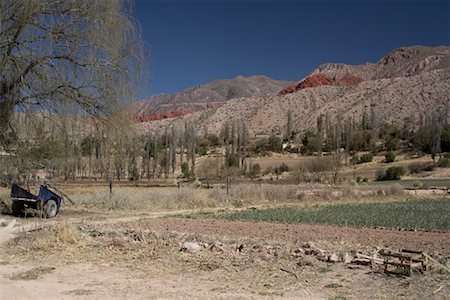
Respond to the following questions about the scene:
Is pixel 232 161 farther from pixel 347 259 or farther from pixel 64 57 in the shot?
pixel 347 259

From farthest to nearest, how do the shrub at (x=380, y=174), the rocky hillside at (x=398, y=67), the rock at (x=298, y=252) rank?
the rocky hillside at (x=398, y=67), the shrub at (x=380, y=174), the rock at (x=298, y=252)

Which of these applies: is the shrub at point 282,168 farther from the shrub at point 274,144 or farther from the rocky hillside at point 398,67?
the rocky hillside at point 398,67

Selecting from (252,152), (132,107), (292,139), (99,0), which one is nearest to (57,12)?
(99,0)

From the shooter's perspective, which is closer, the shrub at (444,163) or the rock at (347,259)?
the rock at (347,259)

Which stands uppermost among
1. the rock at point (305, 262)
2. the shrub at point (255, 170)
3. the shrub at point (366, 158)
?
the shrub at point (366, 158)

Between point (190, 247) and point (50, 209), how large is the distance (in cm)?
1127

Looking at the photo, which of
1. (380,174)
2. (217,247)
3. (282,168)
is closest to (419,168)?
(380,174)

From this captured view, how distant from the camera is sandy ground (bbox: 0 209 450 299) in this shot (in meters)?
8.55

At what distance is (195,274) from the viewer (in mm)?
Result: 10094

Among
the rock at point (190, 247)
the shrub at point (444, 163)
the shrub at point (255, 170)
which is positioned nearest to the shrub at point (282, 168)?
the shrub at point (255, 170)

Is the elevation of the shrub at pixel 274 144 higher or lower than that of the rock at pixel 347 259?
higher

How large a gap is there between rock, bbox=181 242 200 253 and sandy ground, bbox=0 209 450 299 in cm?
17

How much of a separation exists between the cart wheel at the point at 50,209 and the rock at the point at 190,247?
10.8 m

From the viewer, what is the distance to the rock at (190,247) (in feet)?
39.7
